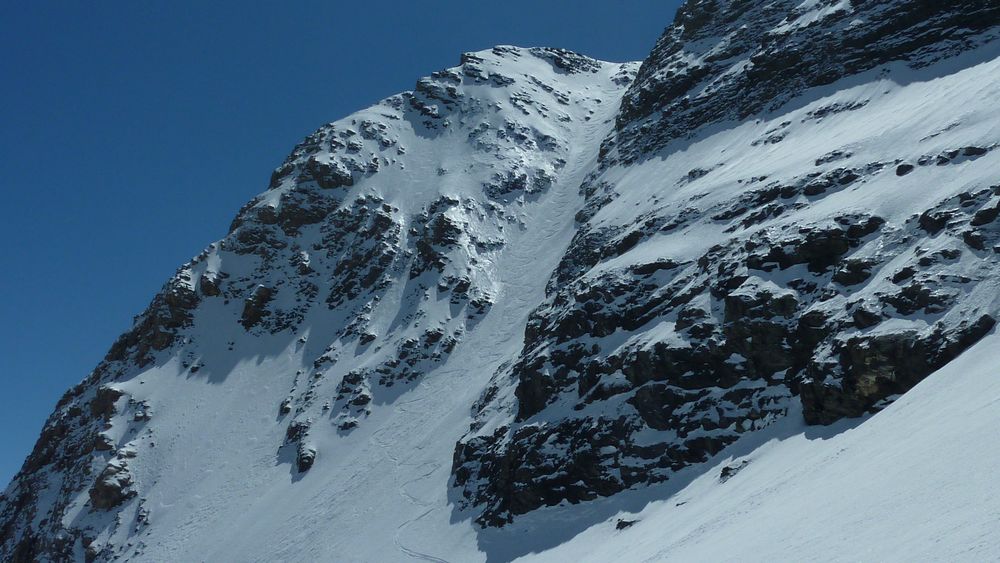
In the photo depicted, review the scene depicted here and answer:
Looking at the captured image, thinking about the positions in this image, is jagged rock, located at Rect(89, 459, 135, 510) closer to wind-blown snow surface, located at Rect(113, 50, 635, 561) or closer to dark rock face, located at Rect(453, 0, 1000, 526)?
A: wind-blown snow surface, located at Rect(113, 50, 635, 561)

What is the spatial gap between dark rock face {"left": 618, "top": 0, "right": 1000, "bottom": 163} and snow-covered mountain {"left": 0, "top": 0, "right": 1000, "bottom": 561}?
0.90ft

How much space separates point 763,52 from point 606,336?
31243 mm

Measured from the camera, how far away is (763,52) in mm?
54438

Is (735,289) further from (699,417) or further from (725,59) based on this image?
(725,59)

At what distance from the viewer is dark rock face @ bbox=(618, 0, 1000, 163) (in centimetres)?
4409

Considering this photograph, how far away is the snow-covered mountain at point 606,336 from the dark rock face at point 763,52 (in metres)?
0.27

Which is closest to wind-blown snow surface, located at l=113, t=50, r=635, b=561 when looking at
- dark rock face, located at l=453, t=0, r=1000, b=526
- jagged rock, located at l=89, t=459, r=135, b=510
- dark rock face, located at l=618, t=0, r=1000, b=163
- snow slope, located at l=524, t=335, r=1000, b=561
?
jagged rock, located at l=89, t=459, r=135, b=510

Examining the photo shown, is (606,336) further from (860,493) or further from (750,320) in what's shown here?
(860,493)

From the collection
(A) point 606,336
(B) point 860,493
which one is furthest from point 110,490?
(B) point 860,493

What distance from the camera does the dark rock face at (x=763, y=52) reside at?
145 ft

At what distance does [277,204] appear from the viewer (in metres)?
77.6

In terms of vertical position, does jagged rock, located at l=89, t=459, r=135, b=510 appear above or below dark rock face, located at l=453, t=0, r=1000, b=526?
above

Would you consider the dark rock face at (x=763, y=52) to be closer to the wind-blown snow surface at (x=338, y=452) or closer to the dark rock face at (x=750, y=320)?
the dark rock face at (x=750, y=320)

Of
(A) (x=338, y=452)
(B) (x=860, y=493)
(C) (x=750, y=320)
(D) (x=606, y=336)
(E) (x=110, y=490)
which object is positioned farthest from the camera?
(E) (x=110, y=490)
